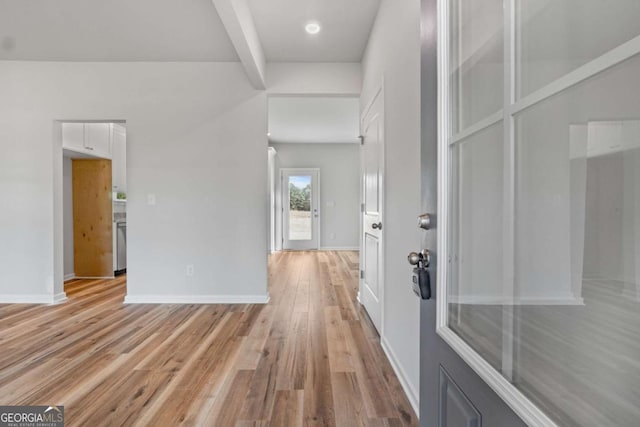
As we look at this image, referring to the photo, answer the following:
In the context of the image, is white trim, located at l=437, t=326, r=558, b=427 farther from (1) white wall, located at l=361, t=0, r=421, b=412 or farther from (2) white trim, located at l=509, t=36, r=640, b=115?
(1) white wall, located at l=361, t=0, r=421, b=412

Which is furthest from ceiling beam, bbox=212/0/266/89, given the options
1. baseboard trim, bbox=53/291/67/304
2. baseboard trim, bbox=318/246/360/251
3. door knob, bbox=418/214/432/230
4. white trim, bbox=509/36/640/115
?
baseboard trim, bbox=318/246/360/251

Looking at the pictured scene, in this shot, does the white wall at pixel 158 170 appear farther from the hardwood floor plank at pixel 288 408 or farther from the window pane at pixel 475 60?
the window pane at pixel 475 60

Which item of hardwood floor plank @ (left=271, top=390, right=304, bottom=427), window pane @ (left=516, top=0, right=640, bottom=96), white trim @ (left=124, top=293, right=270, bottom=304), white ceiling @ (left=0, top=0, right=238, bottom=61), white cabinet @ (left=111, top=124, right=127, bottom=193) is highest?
white ceiling @ (left=0, top=0, right=238, bottom=61)

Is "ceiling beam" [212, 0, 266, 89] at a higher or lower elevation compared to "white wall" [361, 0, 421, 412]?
higher

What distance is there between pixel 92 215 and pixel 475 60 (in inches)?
202

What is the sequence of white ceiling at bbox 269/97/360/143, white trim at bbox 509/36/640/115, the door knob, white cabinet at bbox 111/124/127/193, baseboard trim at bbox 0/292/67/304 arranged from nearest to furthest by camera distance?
white trim at bbox 509/36/640/115 < the door knob < baseboard trim at bbox 0/292/67/304 < white cabinet at bbox 111/124/127/193 < white ceiling at bbox 269/97/360/143

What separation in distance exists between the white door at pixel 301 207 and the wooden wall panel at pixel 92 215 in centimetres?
376

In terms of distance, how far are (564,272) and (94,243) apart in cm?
532

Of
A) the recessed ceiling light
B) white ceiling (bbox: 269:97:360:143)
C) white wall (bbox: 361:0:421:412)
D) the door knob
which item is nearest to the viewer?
the door knob

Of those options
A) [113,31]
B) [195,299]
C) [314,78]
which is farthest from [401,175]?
[113,31]

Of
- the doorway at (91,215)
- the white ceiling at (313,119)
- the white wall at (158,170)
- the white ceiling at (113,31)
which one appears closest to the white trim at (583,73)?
the white ceiling at (113,31)

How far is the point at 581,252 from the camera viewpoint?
0.44 m

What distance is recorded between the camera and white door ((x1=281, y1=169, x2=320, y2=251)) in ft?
24.9

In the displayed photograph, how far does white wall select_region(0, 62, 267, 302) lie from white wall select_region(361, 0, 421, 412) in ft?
5.18
